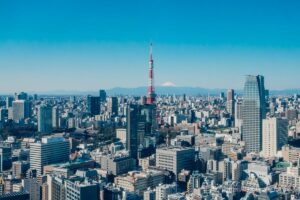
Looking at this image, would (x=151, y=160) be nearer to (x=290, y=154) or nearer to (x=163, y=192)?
(x=163, y=192)

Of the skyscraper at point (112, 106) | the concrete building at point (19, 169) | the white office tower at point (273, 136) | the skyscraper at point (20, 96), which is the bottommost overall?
the concrete building at point (19, 169)

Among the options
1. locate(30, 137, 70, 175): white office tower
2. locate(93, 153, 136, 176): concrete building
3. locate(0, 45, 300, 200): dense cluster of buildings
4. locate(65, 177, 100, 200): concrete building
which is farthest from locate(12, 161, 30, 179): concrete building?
locate(65, 177, 100, 200): concrete building

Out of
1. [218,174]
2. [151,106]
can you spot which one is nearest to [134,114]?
[151,106]

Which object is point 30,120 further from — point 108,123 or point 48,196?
point 48,196

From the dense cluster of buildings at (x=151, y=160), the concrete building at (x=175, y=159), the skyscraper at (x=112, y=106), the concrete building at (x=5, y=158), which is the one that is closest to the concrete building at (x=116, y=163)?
the dense cluster of buildings at (x=151, y=160)

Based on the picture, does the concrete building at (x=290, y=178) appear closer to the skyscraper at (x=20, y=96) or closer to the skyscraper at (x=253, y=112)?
the skyscraper at (x=253, y=112)

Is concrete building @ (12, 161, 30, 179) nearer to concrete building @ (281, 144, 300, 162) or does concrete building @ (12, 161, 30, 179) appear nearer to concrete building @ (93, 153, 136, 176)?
concrete building @ (93, 153, 136, 176)
